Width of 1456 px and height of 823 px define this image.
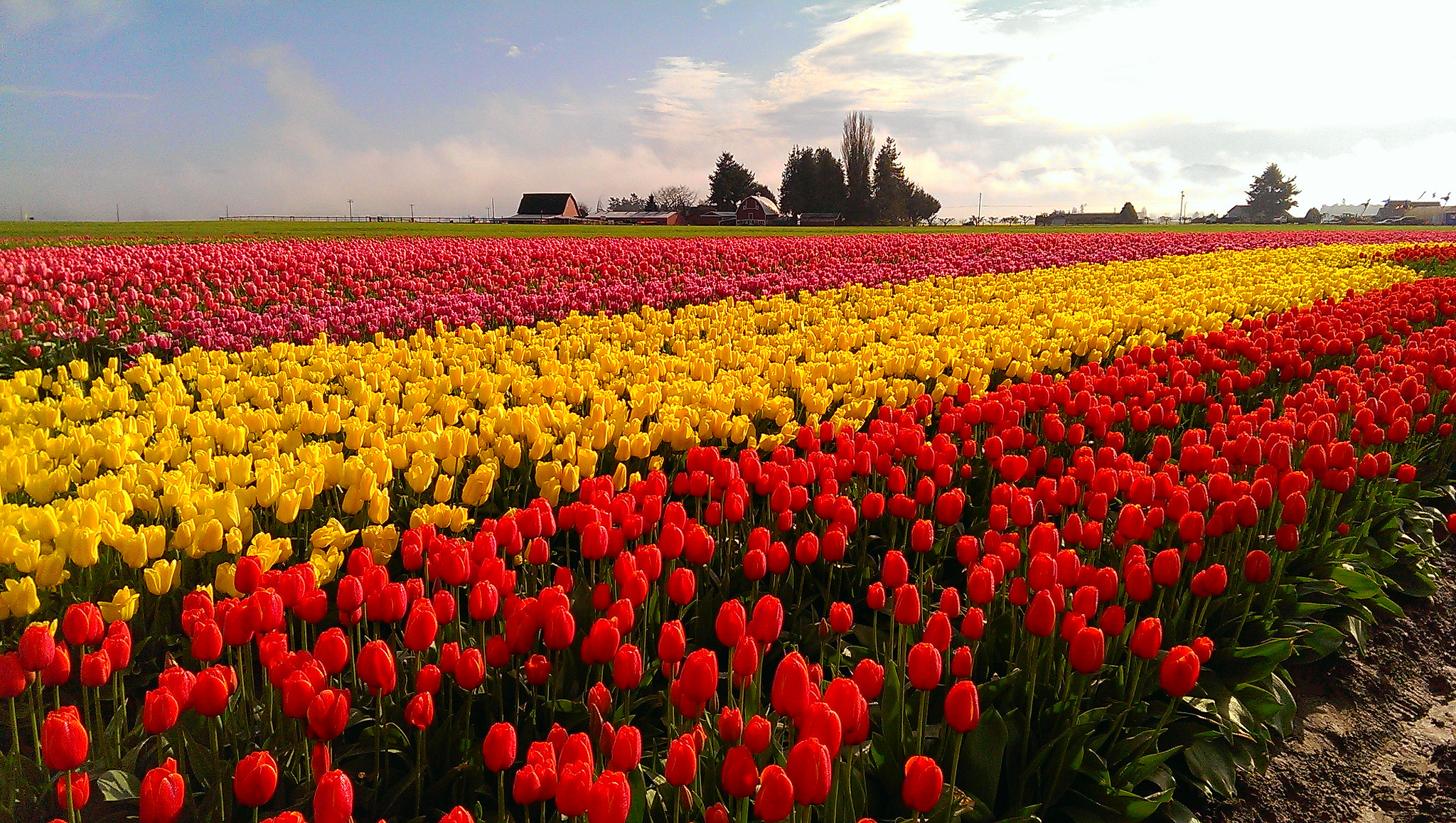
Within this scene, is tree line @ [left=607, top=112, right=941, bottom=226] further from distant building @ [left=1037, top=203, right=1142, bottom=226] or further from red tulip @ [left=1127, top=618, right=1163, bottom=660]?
red tulip @ [left=1127, top=618, right=1163, bottom=660]

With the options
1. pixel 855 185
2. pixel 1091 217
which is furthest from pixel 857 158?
pixel 1091 217

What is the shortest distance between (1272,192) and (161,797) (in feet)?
512

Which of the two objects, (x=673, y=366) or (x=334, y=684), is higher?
(x=673, y=366)

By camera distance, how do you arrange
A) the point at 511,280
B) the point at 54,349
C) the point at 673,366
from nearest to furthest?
the point at 673,366
the point at 54,349
the point at 511,280

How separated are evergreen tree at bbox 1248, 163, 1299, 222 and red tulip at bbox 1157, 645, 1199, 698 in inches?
5710

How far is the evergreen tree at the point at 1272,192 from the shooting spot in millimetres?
127375

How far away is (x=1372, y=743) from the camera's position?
3258mm

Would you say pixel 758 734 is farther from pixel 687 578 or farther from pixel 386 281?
pixel 386 281

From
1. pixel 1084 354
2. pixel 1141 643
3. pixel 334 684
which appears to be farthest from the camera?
pixel 1084 354

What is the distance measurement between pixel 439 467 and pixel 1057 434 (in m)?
2.93

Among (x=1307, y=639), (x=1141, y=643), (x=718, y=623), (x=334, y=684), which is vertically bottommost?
(x=1307, y=639)

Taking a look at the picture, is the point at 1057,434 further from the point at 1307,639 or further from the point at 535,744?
the point at 535,744

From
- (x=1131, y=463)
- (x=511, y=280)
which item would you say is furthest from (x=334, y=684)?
(x=511, y=280)

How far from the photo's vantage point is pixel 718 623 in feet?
6.89
